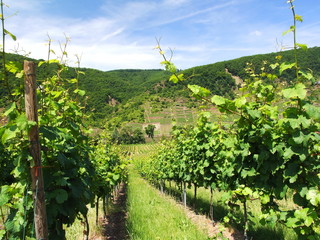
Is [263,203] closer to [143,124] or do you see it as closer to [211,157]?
[211,157]

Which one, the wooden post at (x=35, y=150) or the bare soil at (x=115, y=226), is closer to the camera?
the wooden post at (x=35, y=150)

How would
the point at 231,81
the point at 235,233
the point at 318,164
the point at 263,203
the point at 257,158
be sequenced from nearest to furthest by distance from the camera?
the point at 318,164, the point at 263,203, the point at 257,158, the point at 235,233, the point at 231,81

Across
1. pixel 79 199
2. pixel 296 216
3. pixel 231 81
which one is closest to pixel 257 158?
pixel 296 216

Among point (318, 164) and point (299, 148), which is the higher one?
point (299, 148)

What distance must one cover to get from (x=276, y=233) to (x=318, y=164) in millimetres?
3041

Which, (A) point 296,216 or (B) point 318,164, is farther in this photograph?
(B) point 318,164

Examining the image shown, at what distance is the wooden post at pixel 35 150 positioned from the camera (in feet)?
6.72

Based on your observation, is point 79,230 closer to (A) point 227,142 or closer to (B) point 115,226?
(B) point 115,226

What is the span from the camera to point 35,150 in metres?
2.09

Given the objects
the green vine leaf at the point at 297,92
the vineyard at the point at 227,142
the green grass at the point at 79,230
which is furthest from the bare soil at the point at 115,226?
the green vine leaf at the point at 297,92

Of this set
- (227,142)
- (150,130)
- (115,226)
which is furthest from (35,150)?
(150,130)

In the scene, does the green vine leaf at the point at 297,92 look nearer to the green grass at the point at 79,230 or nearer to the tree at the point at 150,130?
the green grass at the point at 79,230

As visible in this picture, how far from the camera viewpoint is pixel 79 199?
2918mm

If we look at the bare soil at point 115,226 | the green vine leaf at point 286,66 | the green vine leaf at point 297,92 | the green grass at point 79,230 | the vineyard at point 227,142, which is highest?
the green vine leaf at point 286,66
